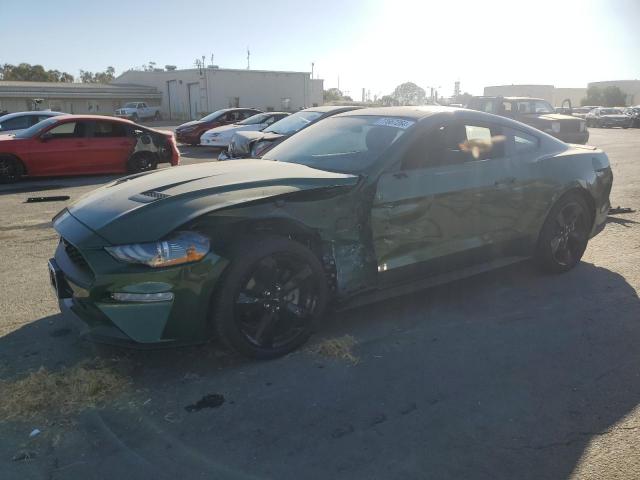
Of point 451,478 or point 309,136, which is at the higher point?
point 309,136

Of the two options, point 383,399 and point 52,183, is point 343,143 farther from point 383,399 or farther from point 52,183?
point 52,183

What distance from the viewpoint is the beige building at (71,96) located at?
158 feet

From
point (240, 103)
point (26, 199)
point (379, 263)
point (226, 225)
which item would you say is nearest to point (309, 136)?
point (379, 263)

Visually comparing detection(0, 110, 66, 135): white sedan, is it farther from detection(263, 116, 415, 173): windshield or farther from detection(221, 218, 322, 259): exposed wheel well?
detection(221, 218, 322, 259): exposed wheel well

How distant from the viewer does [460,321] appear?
4273mm

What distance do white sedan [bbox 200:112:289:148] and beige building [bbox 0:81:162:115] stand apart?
3347 centimetres

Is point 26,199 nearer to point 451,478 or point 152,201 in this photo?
point 152,201

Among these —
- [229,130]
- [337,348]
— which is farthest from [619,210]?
[229,130]

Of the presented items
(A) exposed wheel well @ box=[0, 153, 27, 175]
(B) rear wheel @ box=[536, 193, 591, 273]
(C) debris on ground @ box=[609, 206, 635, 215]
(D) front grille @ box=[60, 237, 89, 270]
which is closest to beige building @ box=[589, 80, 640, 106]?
(C) debris on ground @ box=[609, 206, 635, 215]

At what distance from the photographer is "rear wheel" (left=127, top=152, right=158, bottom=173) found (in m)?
12.3

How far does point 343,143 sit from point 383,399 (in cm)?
226

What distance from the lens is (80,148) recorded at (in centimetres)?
1159

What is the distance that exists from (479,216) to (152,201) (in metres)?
2.62

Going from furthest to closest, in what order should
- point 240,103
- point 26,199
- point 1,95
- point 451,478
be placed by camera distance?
point 240,103, point 1,95, point 26,199, point 451,478
